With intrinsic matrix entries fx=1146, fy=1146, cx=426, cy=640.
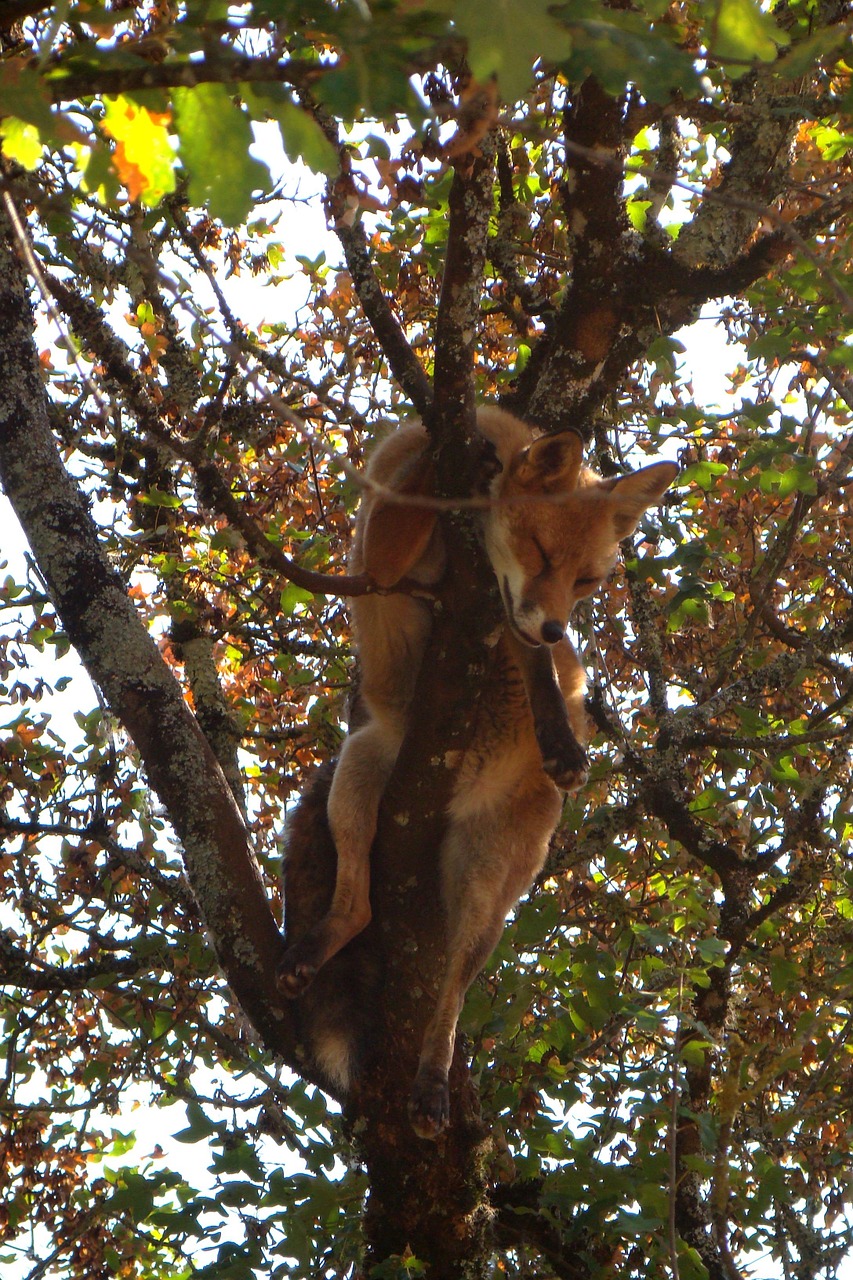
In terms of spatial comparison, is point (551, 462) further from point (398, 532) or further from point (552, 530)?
point (398, 532)

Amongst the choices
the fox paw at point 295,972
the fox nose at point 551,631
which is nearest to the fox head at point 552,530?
the fox nose at point 551,631

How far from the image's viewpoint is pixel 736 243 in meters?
4.96

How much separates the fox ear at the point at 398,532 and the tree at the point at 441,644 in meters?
0.38

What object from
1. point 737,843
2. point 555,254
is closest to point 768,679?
point 737,843

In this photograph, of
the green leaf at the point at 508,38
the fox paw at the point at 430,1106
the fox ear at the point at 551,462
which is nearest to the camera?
the green leaf at the point at 508,38

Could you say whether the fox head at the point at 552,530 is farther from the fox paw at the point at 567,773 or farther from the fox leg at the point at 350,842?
the fox leg at the point at 350,842

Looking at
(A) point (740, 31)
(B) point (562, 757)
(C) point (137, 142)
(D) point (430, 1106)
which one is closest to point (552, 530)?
(B) point (562, 757)

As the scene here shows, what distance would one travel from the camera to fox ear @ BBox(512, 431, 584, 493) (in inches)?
183

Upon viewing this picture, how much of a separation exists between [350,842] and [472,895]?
1.87ft

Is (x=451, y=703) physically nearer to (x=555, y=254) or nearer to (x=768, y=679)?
(x=768, y=679)

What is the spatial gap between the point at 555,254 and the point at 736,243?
1.52 metres

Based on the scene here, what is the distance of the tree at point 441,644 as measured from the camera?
2.09m

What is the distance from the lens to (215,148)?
74.0 inches

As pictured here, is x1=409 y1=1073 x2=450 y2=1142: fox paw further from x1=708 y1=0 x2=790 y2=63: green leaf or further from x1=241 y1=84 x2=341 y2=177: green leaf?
x1=708 y1=0 x2=790 y2=63: green leaf
